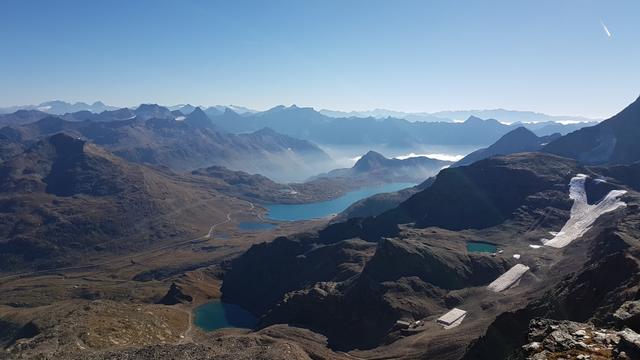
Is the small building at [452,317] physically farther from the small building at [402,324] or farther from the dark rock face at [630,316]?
the dark rock face at [630,316]

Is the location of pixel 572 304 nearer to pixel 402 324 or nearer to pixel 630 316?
pixel 402 324

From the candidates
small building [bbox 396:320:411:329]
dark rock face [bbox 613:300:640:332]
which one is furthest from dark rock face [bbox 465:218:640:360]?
dark rock face [bbox 613:300:640:332]

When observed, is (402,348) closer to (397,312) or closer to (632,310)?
(397,312)

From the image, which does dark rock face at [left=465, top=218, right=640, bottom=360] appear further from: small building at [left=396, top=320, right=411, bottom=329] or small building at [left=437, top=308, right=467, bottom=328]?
small building at [left=396, top=320, right=411, bottom=329]

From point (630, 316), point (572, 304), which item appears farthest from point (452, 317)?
point (630, 316)

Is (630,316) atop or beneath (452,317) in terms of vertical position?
atop

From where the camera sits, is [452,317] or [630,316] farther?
[452,317]

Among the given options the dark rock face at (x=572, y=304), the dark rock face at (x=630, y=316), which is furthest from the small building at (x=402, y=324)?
the dark rock face at (x=630, y=316)

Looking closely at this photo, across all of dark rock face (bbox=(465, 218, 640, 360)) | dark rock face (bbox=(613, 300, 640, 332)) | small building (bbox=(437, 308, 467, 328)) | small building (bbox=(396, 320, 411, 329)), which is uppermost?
dark rock face (bbox=(613, 300, 640, 332))

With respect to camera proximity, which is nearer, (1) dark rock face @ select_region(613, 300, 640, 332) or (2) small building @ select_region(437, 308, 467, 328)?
(1) dark rock face @ select_region(613, 300, 640, 332)
